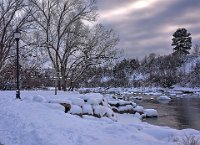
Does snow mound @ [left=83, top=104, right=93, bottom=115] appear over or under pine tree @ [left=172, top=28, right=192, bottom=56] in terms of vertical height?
under

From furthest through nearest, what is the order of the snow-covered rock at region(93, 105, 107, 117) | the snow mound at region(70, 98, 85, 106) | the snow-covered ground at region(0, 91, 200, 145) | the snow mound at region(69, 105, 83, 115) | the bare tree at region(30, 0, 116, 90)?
the bare tree at region(30, 0, 116, 90)
the snow-covered rock at region(93, 105, 107, 117)
the snow mound at region(70, 98, 85, 106)
the snow mound at region(69, 105, 83, 115)
the snow-covered ground at region(0, 91, 200, 145)

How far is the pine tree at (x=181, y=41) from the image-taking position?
92938 mm

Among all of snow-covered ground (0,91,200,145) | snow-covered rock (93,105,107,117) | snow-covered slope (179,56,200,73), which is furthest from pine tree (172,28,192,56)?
snow-covered ground (0,91,200,145)

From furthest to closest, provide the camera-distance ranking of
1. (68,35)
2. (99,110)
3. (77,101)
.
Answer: (68,35)
(99,110)
(77,101)

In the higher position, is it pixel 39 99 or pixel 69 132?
pixel 39 99

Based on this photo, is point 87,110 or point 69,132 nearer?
point 69,132

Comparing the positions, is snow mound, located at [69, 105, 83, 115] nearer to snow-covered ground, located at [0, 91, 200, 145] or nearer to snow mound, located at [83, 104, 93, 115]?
snow mound, located at [83, 104, 93, 115]

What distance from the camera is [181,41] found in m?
96.5

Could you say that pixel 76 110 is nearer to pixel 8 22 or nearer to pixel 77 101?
pixel 77 101

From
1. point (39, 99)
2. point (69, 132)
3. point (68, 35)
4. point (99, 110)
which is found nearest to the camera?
point (69, 132)

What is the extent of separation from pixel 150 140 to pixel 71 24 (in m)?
27.6

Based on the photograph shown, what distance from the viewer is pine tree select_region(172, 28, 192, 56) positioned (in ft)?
305

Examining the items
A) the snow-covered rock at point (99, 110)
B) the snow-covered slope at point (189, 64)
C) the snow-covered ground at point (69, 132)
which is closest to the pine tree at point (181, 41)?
the snow-covered slope at point (189, 64)

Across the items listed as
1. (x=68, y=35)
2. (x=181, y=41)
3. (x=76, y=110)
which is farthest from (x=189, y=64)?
(x=76, y=110)
